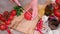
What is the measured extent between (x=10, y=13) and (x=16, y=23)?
0.08 m

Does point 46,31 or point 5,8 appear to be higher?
point 5,8

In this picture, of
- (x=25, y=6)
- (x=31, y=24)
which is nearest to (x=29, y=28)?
(x=31, y=24)

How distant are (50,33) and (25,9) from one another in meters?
0.20

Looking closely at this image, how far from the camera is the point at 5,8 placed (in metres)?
0.95

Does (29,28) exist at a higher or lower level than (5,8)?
lower

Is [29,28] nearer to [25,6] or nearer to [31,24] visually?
[31,24]

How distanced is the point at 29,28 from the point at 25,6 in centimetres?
14

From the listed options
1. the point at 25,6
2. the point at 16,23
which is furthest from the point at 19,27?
the point at 25,6

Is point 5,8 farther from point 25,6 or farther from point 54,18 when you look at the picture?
point 54,18

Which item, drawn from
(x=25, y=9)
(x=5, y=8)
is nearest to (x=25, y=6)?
(x=25, y=9)

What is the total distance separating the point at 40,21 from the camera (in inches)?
35.3

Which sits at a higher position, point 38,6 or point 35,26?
point 38,6

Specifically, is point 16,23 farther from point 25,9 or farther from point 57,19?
point 57,19

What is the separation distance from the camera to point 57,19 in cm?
89
